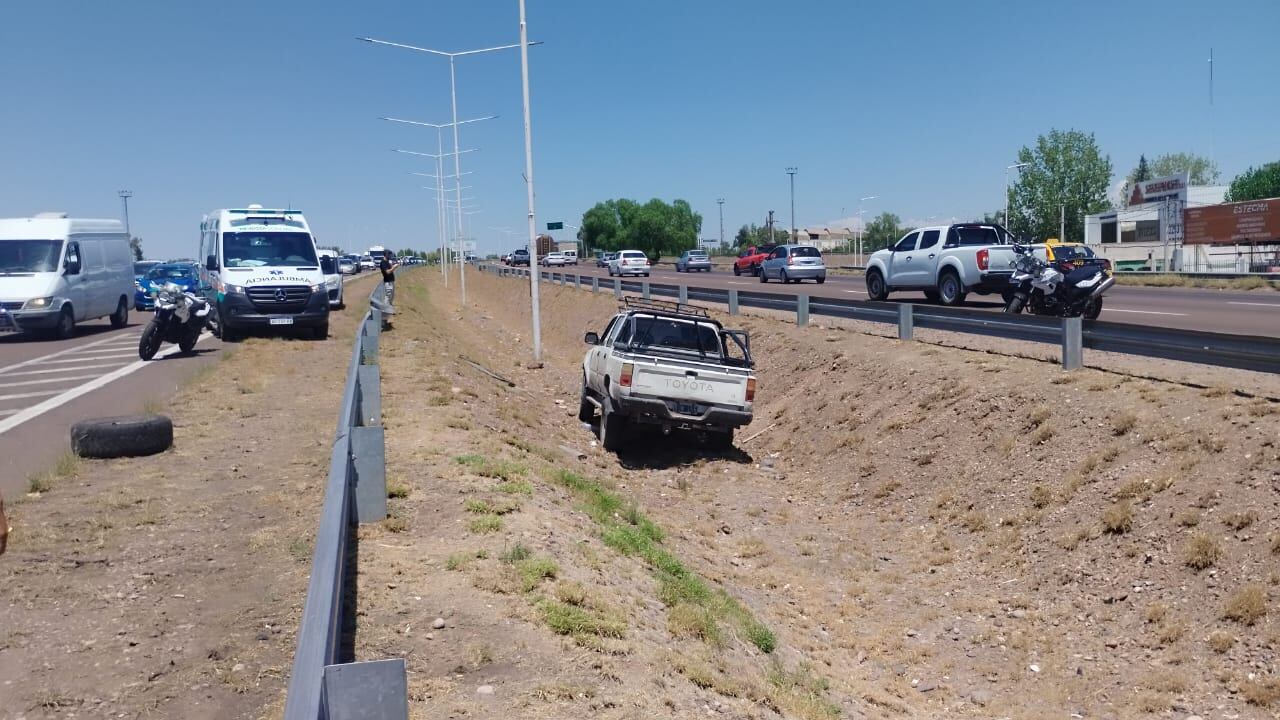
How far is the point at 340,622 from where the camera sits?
435 centimetres

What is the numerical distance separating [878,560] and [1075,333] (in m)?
4.07

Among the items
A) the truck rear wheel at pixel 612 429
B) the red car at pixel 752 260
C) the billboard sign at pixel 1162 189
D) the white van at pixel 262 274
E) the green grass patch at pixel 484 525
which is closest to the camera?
the green grass patch at pixel 484 525

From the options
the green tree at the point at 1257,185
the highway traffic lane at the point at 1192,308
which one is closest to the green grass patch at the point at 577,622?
the highway traffic lane at the point at 1192,308

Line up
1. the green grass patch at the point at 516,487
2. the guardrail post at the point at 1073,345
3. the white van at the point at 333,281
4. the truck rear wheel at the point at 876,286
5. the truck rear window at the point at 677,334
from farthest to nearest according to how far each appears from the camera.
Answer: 1. the white van at the point at 333,281
2. the truck rear wheel at the point at 876,286
3. the truck rear window at the point at 677,334
4. the guardrail post at the point at 1073,345
5. the green grass patch at the point at 516,487

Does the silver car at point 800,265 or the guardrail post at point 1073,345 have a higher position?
the silver car at point 800,265

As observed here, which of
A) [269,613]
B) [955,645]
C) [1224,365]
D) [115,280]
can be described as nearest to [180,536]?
[269,613]

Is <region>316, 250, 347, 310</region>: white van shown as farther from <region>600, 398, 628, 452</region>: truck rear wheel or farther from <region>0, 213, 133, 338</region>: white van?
<region>600, 398, 628, 452</region>: truck rear wheel

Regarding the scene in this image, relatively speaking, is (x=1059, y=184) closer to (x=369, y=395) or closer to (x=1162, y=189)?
(x=1162, y=189)

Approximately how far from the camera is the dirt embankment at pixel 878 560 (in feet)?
18.7

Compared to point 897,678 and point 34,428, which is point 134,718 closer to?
point 897,678

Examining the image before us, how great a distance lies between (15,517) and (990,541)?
8.27 m

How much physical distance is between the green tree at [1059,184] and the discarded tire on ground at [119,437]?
113 meters

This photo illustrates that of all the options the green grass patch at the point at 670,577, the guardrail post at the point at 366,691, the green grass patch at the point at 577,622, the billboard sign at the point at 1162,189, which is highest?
the billboard sign at the point at 1162,189

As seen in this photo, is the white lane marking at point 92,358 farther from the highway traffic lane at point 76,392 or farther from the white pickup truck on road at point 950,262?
the white pickup truck on road at point 950,262
